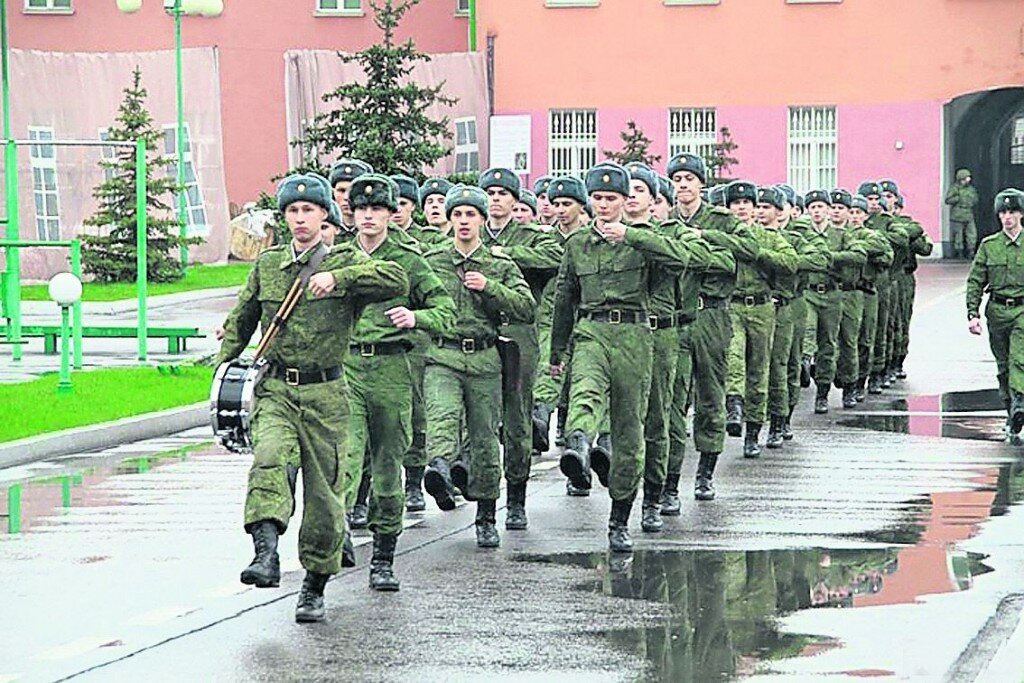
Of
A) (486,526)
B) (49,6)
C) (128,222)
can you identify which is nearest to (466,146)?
(49,6)

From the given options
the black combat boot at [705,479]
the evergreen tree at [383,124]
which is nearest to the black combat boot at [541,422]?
the black combat boot at [705,479]

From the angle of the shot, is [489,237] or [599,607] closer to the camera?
[599,607]

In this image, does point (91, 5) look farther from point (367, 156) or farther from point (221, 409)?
point (221, 409)

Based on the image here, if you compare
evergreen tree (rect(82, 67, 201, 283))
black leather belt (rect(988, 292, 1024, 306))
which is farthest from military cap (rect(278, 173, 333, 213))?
evergreen tree (rect(82, 67, 201, 283))

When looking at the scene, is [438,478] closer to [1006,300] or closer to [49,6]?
[1006,300]

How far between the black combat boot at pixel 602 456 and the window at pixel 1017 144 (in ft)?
154

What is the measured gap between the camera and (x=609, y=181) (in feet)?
42.5

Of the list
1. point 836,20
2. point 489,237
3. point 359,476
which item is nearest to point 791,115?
point 836,20

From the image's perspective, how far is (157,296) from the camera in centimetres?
3938

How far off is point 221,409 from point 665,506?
4.63 m

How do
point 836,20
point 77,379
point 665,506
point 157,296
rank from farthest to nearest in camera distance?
point 836,20 → point 157,296 → point 77,379 → point 665,506

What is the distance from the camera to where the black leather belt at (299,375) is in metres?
10.7

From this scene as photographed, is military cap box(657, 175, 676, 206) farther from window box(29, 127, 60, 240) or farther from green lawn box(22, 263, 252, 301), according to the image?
window box(29, 127, 60, 240)

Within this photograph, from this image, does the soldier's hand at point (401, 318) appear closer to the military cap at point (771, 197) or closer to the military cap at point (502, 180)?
the military cap at point (502, 180)
